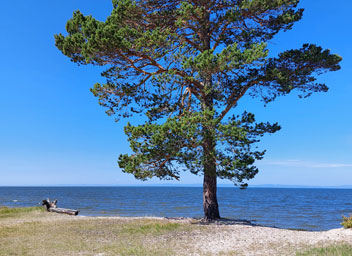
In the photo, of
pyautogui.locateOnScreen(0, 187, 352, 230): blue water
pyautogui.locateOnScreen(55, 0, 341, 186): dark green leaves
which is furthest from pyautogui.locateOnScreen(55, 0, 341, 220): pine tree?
pyautogui.locateOnScreen(0, 187, 352, 230): blue water

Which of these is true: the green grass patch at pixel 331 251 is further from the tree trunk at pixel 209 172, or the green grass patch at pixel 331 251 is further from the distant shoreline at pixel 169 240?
the tree trunk at pixel 209 172

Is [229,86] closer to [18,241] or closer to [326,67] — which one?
[326,67]

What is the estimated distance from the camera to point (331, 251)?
810 centimetres

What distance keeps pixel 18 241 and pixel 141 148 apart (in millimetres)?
5876

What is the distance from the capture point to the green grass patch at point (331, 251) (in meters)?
7.78

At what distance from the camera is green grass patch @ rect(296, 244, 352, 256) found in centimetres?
778

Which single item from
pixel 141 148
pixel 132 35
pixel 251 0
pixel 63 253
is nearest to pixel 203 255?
pixel 63 253

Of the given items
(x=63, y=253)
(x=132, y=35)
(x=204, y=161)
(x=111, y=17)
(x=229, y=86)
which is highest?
(x=111, y=17)

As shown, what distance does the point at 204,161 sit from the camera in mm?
13195

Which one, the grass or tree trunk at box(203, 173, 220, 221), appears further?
tree trunk at box(203, 173, 220, 221)

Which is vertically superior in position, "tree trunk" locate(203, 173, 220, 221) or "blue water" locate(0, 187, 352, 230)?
"tree trunk" locate(203, 173, 220, 221)

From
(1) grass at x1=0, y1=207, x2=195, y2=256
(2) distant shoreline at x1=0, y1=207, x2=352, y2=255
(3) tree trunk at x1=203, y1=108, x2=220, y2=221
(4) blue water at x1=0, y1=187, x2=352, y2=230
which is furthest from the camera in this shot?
(4) blue water at x1=0, y1=187, x2=352, y2=230

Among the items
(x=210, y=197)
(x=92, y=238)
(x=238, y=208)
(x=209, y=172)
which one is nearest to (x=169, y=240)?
(x=92, y=238)

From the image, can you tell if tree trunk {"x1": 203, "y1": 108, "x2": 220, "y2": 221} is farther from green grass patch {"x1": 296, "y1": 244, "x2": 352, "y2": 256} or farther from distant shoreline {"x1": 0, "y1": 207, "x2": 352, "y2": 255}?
green grass patch {"x1": 296, "y1": 244, "x2": 352, "y2": 256}
